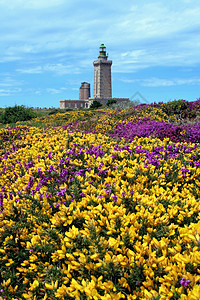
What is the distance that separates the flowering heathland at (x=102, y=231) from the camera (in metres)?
2.79

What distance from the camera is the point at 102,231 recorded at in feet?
11.2

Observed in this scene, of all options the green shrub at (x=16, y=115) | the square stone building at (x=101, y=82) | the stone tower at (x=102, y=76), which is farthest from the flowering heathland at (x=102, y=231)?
the stone tower at (x=102, y=76)

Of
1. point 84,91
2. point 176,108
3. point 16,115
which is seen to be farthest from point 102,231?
point 84,91

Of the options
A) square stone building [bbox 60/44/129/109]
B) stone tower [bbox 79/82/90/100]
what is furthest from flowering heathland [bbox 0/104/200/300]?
stone tower [bbox 79/82/90/100]

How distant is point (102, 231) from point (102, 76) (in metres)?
92.4

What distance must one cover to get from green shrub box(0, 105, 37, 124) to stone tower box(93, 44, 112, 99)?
66607 mm

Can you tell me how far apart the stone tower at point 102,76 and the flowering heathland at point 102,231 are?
88806mm

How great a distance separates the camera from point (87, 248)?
3.30 m

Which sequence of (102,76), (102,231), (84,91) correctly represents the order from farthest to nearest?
(84,91) < (102,76) < (102,231)

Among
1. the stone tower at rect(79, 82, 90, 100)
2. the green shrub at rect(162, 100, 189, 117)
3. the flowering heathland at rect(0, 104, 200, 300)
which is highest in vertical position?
the stone tower at rect(79, 82, 90, 100)

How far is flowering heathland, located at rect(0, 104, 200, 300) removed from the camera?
2.79m

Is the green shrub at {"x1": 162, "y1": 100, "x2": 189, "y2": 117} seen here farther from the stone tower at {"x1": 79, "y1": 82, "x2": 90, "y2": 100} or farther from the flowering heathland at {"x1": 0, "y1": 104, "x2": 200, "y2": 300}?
the stone tower at {"x1": 79, "y1": 82, "x2": 90, "y2": 100}

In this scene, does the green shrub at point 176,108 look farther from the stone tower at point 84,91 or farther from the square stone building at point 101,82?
the stone tower at point 84,91

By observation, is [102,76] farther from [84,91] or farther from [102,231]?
[102,231]
